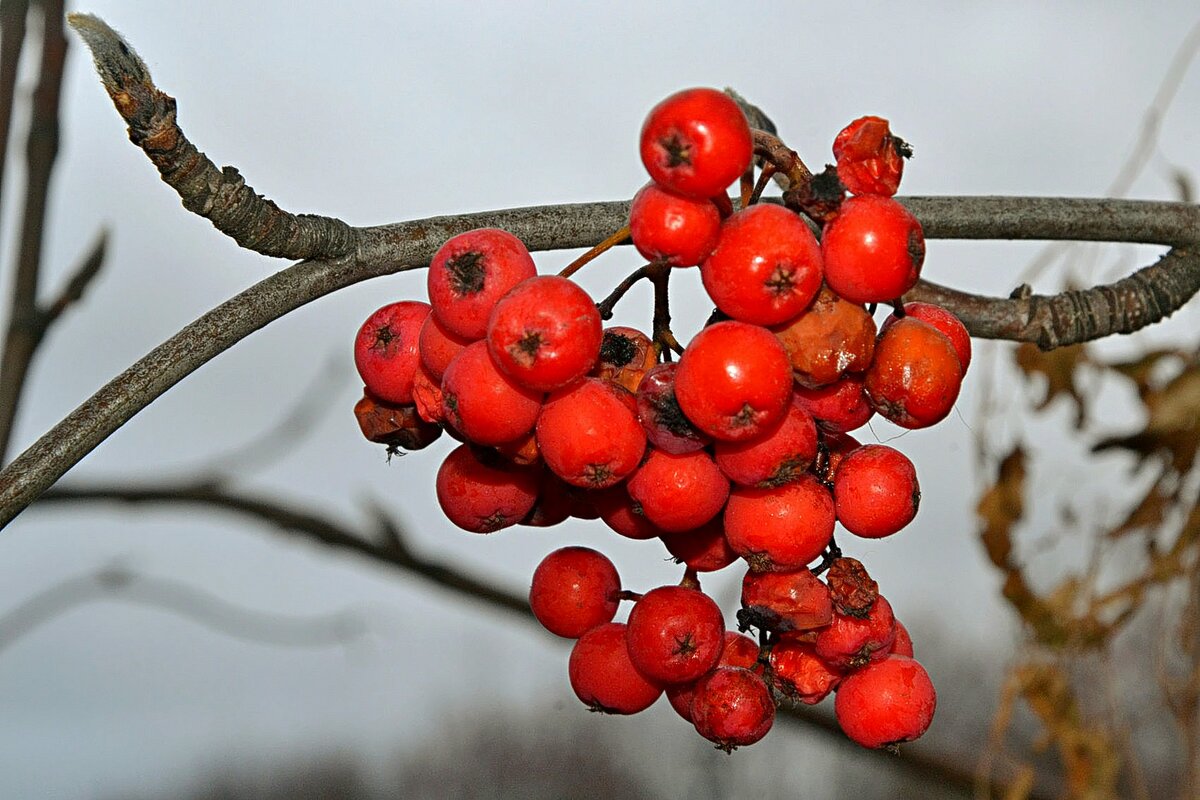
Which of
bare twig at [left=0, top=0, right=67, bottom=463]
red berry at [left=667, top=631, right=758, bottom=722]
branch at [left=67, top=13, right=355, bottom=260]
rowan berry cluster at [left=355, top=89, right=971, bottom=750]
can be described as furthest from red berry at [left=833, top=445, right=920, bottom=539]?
bare twig at [left=0, top=0, right=67, bottom=463]

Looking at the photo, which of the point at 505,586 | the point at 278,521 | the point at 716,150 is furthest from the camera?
the point at 505,586

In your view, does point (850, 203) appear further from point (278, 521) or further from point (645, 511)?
point (278, 521)

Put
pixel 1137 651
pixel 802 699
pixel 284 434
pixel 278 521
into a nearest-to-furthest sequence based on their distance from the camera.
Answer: pixel 802 699, pixel 278 521, pixel 284 434, pixel 1137 651

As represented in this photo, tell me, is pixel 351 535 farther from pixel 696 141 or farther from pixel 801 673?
pixel 696 141

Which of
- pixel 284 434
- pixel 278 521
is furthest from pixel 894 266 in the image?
pixel 284 434

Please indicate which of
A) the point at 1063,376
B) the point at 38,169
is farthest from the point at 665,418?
the point at 1063,376

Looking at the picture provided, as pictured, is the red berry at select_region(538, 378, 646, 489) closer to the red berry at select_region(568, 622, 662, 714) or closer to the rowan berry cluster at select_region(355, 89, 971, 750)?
the rowan berry cluster at select_region(355, 89, 971, 750)
